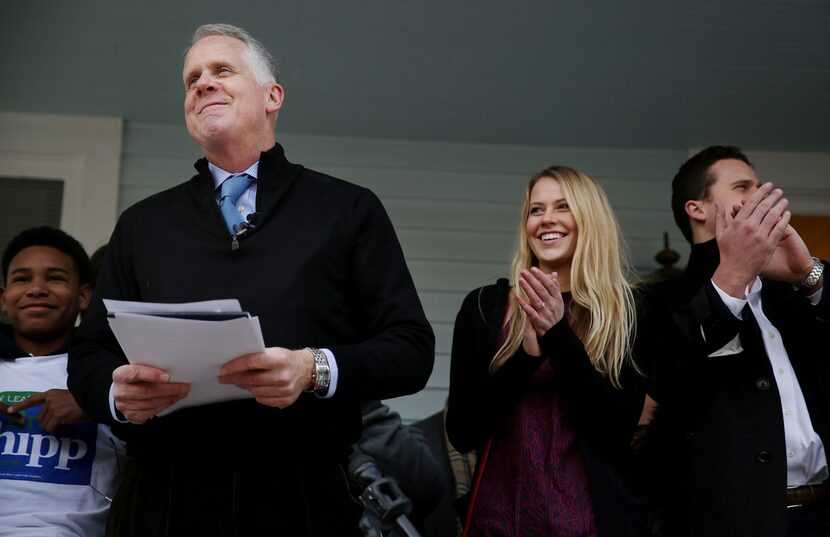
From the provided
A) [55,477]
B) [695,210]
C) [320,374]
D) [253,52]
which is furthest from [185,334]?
[695,210]

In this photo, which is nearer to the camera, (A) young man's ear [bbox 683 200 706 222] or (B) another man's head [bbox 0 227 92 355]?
(B) another man's head [bbox 0 227 92 355]

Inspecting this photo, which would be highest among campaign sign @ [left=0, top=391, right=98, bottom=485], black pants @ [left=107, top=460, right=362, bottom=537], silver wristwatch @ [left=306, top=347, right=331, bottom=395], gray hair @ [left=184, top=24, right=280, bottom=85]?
gray hair @ [left=184, top=24, right=280, bottom=85]

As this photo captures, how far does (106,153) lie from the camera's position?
523cm

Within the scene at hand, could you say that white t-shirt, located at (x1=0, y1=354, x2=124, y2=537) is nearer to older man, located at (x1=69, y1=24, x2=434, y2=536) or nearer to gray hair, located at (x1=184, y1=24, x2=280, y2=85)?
older man, located at (x1=69, y1=24, x2=434, y2=536)

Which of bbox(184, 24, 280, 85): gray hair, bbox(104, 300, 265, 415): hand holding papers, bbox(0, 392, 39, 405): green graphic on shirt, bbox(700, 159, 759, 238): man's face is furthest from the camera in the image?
bbox(700, 159, 759, 238): man's face

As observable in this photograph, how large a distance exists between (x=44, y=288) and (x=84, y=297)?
0.17 m

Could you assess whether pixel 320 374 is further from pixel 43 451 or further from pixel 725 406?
pixel 725 406

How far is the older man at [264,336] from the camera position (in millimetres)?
2029

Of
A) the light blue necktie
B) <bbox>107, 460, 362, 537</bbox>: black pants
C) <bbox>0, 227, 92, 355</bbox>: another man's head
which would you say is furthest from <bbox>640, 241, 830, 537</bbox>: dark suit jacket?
<bbox>0, 227, 92, 355</bbox>: another man's head

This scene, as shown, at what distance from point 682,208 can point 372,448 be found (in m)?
1.40

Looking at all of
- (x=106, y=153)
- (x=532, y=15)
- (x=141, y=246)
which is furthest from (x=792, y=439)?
(x=106, y=153)

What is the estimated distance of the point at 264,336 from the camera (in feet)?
6.85

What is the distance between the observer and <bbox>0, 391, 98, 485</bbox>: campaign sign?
103 inches

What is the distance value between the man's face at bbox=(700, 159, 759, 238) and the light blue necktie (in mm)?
1646
